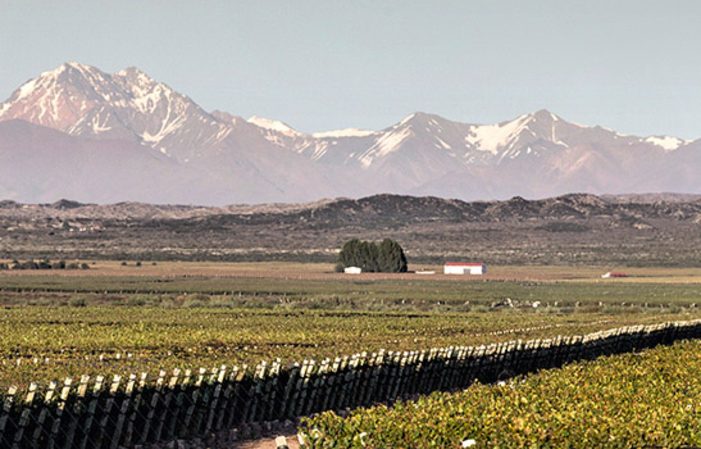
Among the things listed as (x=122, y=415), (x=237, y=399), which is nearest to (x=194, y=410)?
(x=237, y=399)

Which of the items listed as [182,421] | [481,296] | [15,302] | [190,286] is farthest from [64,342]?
[190,286]

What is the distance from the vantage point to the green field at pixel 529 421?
20.1 metres

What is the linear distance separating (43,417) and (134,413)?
273 centimetres

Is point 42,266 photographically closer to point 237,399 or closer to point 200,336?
point 200,336

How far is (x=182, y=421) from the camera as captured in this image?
29.0 metres

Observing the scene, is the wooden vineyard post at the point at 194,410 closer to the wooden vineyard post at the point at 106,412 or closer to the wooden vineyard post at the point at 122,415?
the wooden vineyard post at the point at 122,415

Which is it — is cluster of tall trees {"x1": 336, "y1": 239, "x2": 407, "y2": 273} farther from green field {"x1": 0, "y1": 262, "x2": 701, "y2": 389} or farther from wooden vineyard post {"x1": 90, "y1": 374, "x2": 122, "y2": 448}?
wooden vineyard post {"x1": 90, "y1": 374, "x2": 122, "y2": 448}

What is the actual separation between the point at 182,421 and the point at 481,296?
321 ft

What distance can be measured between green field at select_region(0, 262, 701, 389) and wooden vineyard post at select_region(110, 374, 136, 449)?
126 inches

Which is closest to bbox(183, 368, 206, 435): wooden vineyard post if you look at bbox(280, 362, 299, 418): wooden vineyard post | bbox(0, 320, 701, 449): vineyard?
bbox(0, 320, 701, 449): vineyard

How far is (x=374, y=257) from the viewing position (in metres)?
190

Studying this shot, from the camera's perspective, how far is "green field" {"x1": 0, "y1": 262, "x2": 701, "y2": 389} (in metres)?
42.8

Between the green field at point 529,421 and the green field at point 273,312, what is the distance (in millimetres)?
10269

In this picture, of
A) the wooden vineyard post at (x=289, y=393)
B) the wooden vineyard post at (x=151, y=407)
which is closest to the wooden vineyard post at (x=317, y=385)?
the wooden vineyard post at (x=289, y=393)
